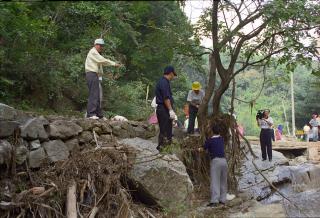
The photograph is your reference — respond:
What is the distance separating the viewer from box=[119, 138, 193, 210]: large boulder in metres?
7.10

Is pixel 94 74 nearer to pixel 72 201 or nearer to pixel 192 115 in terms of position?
pixel 192 115

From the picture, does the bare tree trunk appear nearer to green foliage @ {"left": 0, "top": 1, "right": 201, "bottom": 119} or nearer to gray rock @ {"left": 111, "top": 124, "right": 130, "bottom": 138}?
green foliage @ {"left": 0, "top": 1, "right": 201, "bottom": 119}

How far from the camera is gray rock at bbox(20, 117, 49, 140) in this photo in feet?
21.6

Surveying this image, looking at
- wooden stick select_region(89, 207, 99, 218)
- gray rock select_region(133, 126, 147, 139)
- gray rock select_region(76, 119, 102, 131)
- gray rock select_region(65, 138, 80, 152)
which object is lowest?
wooden stick select_region(89, 207, 99, 218)

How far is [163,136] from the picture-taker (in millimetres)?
8031

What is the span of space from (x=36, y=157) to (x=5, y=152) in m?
0.66

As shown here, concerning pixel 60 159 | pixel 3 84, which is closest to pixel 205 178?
pixel 60 159

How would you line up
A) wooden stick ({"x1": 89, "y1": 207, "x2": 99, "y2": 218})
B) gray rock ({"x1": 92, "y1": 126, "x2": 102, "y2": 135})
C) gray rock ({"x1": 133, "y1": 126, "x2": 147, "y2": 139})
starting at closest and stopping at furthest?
wooden stick ({"x1": 89, "y1": 207, "x2": 99, "y2": 218}), gray rock ({"x1": 92, "y1": 126, "x2": 102, "y2": 135}), gray rock ({"x1": 133, "y1": 126, "x2": 147, "y2": 139})

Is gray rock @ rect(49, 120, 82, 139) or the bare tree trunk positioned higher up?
the bare tree trunk

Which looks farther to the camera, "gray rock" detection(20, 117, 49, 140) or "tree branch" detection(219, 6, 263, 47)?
"tree branch" detection(219, 6, 263, 47)

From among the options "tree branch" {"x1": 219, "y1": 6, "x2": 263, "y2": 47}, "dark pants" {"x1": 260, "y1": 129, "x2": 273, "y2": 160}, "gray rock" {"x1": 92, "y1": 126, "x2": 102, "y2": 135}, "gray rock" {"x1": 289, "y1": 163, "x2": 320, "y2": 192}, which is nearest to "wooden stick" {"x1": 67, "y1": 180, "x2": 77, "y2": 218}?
"gray rock" {"x1": 92, "y1": 126, "x2": 102, "y2": 135}

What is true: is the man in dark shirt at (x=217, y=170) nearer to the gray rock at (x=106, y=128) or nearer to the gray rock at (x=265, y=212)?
the gray rock at (x=265, y=212)

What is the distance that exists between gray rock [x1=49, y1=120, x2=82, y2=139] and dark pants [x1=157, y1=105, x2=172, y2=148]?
1.43 metres

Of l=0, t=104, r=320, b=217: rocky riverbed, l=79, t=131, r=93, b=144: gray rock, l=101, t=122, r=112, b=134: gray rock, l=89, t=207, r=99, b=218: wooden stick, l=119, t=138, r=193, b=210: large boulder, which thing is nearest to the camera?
l=89, t=207, r=99, b=218: wooden stick
